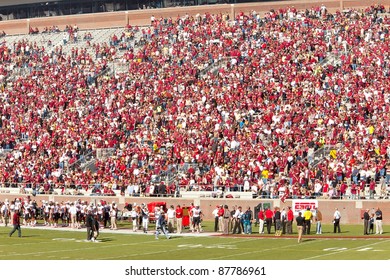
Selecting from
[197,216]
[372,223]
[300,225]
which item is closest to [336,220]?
[372,223]

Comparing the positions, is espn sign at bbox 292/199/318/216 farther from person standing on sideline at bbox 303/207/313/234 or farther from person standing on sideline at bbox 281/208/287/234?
person standing on sideline at bbox 303/207/313/234

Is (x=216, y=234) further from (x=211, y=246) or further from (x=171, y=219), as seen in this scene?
(x=211, y=246)

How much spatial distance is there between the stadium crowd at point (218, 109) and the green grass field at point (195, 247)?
6.52 m

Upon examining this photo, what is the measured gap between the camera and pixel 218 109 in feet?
195

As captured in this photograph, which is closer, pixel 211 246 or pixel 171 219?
pixel 211 246

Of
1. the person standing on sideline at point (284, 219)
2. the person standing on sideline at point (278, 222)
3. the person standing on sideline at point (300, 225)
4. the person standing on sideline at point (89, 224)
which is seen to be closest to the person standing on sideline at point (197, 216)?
the person standing on sideline at point (278, 222)

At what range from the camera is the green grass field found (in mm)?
36312

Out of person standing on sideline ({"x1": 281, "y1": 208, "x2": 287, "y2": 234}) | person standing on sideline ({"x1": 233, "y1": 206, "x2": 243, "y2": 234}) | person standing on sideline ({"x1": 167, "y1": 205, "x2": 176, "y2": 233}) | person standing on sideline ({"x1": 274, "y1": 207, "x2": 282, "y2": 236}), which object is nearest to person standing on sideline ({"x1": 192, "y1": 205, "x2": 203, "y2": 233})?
person standing on sideline ({"x1": 167, "y1": 205, "x2": 176, "y2": 233})

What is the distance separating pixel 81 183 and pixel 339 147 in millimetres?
14717

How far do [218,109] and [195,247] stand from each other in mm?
20264

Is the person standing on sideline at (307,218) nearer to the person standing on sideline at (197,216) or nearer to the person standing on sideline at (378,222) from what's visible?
the person standing on sideline at (378,222)

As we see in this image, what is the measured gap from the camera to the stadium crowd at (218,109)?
173 feet

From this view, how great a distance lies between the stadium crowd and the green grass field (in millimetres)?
6520

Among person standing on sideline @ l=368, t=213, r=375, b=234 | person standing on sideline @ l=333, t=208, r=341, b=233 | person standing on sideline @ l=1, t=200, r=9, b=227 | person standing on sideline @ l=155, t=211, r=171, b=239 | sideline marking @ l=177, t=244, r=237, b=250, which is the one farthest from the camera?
person standing on sideline @ l=1, t=200, r=9, b=227
